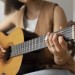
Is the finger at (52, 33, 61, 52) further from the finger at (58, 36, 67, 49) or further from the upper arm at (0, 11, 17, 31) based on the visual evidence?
the upper arm at (0, 11, 17, 31)

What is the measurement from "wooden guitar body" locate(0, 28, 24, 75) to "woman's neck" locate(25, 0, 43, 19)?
0.35 ft

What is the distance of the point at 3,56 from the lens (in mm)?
1123

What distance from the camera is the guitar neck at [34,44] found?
2.62 ft

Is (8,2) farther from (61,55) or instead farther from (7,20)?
(61,55)

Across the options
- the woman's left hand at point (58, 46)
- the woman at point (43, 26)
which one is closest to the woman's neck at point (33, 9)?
the woman at point (43, 26)

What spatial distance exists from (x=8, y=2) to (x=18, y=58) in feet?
1.32

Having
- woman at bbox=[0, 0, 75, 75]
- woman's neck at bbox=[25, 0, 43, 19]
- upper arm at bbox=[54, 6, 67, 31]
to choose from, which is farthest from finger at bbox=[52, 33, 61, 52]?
woman's neck at bbox=[25, 0, 43, 19]

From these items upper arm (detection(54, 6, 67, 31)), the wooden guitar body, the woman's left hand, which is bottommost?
the wooden guitar body

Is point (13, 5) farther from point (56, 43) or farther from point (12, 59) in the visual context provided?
point (56, 43)

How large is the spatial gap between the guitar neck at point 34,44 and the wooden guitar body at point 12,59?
24 millimetres

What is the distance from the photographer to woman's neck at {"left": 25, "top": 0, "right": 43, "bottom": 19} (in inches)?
44.5

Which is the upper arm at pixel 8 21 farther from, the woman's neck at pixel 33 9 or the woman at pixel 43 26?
the woman's neck at pixel 33 9

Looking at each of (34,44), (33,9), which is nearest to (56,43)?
(34,44)

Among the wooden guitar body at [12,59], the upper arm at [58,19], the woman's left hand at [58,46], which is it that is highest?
the upper arm at [58,19]
